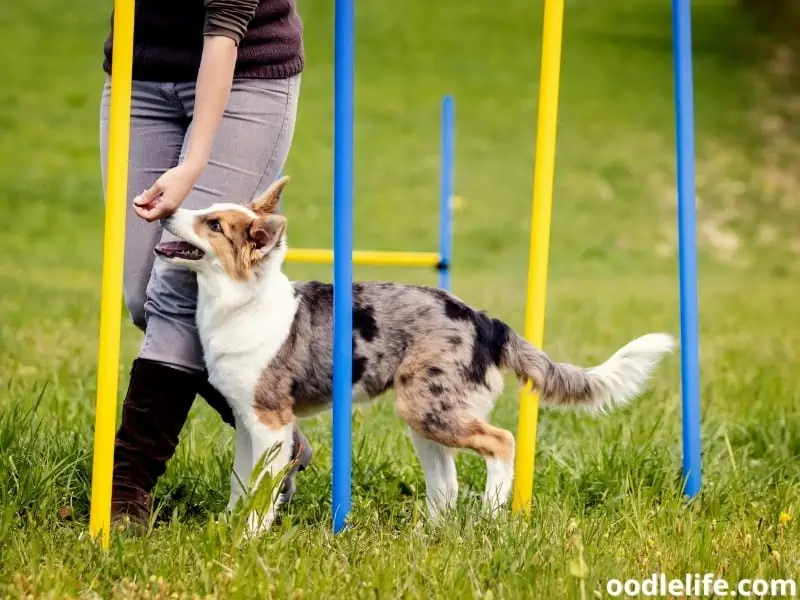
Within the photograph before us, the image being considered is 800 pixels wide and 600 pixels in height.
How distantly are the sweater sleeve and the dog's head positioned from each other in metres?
0.45

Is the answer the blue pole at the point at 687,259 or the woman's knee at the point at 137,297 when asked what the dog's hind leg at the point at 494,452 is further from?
the woman's knee at the point at 137,297

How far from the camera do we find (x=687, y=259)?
4074mm

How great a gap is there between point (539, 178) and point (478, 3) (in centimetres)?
1732

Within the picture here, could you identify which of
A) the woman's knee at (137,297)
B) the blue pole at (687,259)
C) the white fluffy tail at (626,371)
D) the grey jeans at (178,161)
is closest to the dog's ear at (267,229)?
the grey jeans at (178,161)

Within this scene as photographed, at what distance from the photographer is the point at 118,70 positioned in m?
3.08

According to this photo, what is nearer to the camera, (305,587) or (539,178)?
(305,587)

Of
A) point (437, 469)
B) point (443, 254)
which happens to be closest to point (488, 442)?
point (437, 469)

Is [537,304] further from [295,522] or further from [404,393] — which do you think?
[295,522]

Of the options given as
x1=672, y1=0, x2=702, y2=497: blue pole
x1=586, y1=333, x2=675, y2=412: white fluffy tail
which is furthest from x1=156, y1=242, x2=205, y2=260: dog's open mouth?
x1=672, y1=0, x2=702, y2=497: blue pole

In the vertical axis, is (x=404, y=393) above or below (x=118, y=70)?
below

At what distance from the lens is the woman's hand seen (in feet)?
10.7

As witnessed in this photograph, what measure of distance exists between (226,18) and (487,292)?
7.75m

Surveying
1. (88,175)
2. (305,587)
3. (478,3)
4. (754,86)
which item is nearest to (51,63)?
(88,175)

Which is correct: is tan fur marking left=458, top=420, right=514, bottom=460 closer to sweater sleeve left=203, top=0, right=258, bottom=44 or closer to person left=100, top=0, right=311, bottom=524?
person left=100, top=0, right=311, bottom=524
